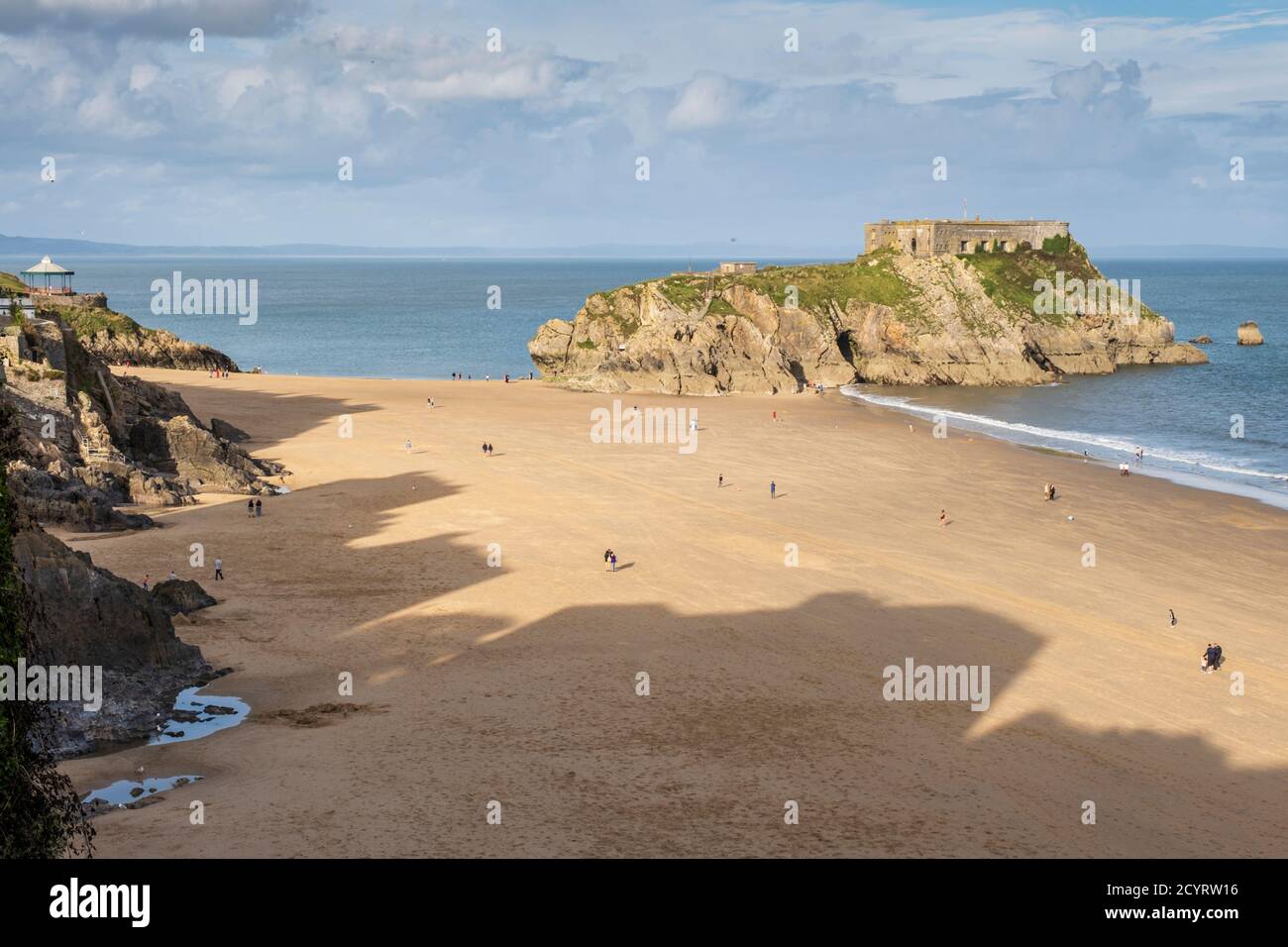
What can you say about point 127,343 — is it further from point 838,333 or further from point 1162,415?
point 1162,415

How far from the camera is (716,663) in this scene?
34469 millimetres

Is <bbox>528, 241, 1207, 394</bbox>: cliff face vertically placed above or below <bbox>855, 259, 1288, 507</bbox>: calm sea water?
above

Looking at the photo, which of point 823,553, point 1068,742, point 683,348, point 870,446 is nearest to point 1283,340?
point 683,348

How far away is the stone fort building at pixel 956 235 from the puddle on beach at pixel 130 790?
110525 millimetres

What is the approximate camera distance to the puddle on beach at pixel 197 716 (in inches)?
1098

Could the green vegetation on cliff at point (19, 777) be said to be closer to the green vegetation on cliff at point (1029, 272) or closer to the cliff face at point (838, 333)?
A: the cliff face at point (838, 333)

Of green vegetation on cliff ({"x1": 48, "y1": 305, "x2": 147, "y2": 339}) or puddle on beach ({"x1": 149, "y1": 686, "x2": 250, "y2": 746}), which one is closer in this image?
puddle on beach ({"x1": 149, "y1": 686, "x2": 250, "y2": 746})

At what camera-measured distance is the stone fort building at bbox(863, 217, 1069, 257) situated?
126 metres

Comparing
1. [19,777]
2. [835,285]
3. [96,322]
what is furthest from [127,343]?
[19,777]

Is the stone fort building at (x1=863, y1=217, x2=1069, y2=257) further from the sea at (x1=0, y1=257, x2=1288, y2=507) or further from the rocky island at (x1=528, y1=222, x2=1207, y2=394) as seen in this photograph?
the sea at (x1=0, y1=257, x2=1288, y2=507)

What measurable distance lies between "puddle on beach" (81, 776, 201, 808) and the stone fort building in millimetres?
110525

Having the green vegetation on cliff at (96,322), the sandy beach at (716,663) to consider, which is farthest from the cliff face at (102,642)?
the green vegetation on cliff at (96,322)

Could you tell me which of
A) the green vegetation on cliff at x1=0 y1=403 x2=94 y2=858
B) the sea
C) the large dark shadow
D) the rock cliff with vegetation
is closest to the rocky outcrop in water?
the sea

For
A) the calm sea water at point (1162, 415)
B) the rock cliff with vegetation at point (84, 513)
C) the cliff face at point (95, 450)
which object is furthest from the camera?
the calm sea water at point (1162, 415)
